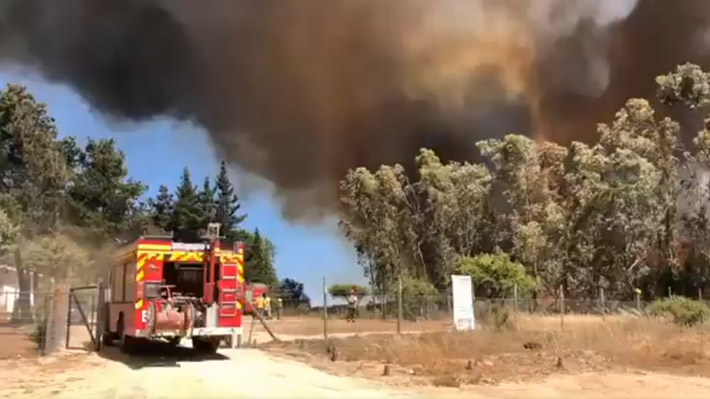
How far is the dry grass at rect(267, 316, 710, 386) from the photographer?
17.6m

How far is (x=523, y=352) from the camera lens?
21.0m

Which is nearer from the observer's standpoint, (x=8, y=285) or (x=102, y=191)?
(x=102, y=191)

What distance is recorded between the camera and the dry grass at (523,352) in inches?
694

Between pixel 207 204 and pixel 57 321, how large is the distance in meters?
63.1

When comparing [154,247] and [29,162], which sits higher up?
[29,162]

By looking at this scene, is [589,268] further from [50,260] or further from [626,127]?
[50,260]

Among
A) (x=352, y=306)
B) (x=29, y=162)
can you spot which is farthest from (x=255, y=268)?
(x=352, y=306)

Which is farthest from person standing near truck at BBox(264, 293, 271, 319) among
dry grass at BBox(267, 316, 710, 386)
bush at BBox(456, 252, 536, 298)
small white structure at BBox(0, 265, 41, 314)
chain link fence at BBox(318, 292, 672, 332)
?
dry grass at BBox(267, 316, 710, 386)

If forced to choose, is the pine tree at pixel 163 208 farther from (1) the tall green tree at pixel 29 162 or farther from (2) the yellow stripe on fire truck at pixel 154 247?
(2) the yellow stripe on fire truck at pixel 154 247

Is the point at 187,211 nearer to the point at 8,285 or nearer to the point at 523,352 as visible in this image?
the point at 8,285

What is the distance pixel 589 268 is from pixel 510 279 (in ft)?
60.6

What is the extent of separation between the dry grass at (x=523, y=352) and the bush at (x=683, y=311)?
457 cm

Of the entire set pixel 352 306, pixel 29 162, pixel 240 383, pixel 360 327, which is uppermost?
pixel 29 162

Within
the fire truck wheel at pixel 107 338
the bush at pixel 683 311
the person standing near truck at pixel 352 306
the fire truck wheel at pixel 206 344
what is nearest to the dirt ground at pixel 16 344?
the fire truck wheel at pixel 107 338
